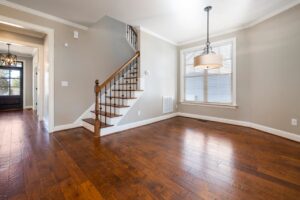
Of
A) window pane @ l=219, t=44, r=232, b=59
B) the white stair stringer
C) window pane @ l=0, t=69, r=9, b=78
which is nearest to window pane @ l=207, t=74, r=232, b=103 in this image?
window pane @ l=219, t=44, r=232, b=59

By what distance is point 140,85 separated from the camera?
12.6 ft

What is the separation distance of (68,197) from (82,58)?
3.33 m

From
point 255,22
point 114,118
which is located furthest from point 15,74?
point 255,22

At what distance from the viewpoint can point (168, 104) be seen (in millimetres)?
4805

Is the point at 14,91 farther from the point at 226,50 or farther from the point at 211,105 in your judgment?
the point at 226,50

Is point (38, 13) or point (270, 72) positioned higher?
point (38, 13)

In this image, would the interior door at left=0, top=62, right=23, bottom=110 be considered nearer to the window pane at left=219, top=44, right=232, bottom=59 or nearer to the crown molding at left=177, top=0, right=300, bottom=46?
the crown molding at left=177, top=0, right=300, bottom=46

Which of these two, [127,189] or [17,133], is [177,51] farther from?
[17,133]

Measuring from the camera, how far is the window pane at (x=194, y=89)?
4695 mm

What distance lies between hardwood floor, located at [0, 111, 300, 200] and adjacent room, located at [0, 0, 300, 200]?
0.02 meters

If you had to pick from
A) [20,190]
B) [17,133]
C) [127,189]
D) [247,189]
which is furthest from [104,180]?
[17,133]

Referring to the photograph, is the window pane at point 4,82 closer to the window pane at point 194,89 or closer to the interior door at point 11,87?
the interior door at point 11,87

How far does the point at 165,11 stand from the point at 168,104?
108 inches

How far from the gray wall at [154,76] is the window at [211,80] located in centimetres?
45
